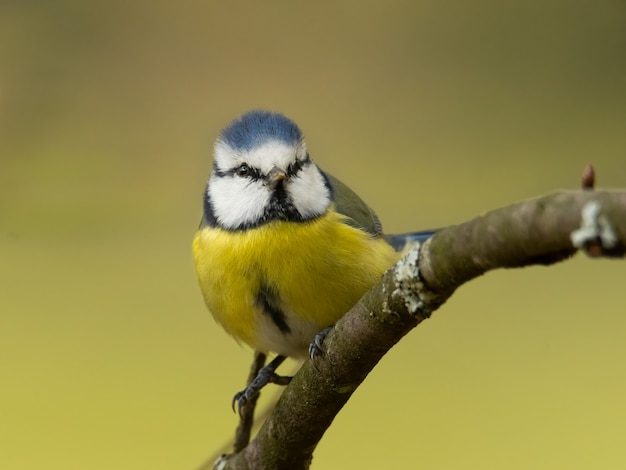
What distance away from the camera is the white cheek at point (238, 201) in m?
1.07

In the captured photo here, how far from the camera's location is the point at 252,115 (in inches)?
45.1

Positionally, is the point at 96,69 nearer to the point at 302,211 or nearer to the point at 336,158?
the point at 336,158

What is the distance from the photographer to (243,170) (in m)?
Answer: 1.11

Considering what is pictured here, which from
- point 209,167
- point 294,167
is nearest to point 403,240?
point 294,167

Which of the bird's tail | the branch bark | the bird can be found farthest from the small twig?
the bird's tail

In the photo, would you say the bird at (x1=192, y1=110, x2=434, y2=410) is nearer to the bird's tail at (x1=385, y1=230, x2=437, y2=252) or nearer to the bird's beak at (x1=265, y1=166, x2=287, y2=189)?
the bird's beak at (x1=265, y1=166, x2=287, y2=189)

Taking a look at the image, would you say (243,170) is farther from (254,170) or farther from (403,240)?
(403,240)

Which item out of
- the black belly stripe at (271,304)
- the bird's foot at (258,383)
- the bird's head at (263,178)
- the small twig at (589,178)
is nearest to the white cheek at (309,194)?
the bird's head at (263,178)

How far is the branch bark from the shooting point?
0.46 metres

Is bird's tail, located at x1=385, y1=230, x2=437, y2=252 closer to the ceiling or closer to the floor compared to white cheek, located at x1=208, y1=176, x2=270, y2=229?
closer to the floor

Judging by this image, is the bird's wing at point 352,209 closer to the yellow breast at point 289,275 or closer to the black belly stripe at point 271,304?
the yellow breast at point 289,275

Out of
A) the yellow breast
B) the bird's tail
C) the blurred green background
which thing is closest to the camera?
the yellow breast

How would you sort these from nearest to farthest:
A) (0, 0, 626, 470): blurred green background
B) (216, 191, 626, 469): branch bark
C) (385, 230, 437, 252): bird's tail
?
(216, 191, 626, 469): branch bark
(385, 230, 437, 252): bird's tail
(0, 0, 626, 470): blurred green background

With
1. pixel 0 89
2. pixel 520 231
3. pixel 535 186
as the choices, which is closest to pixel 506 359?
pixel 535 186
